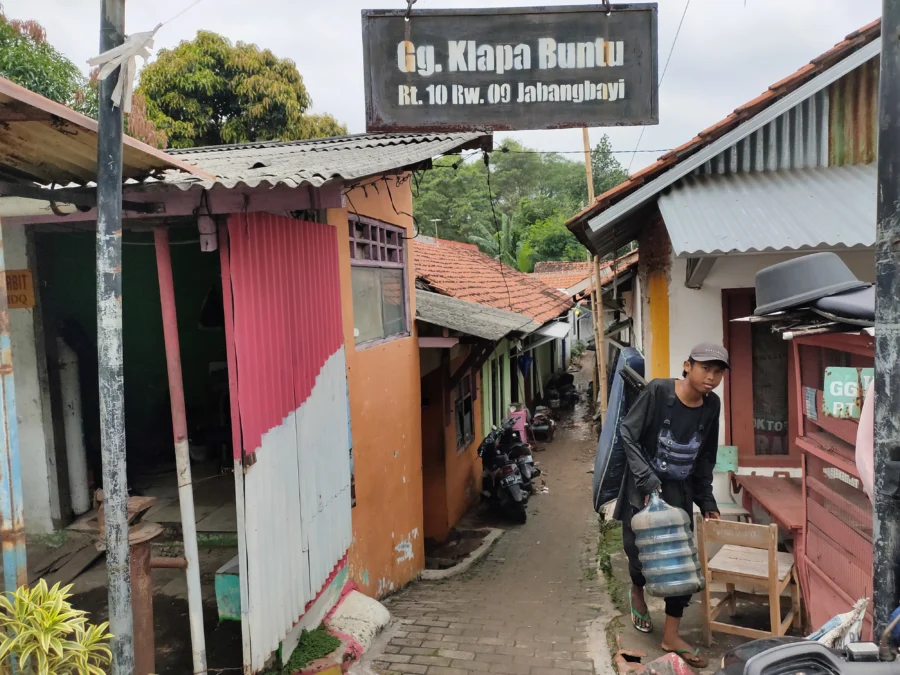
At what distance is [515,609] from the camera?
6.05 metres

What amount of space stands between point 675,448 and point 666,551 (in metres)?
0.69

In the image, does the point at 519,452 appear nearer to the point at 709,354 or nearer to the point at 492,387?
the point at 492,387

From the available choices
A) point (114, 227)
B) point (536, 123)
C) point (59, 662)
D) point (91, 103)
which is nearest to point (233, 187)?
point (114, 227)

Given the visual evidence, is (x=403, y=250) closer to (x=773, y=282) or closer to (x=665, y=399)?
(x=665, y=399)

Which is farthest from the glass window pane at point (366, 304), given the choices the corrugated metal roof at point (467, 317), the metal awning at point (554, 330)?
the metal awning at point (554, 330)

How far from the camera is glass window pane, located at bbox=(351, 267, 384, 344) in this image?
242 inches

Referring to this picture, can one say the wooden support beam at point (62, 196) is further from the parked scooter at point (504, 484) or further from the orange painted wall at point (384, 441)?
the parked scooter at point (504, 484)

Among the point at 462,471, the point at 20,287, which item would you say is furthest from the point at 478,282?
the point at 20,287

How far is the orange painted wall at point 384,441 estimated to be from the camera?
5.89 meters

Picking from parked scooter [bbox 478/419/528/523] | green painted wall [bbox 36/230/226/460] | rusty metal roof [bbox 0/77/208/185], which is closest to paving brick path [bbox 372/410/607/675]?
parked scooter [bbox 478/419/528/523]

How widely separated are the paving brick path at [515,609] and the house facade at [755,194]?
230 centimetres

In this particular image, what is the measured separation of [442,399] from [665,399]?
5.26 metres

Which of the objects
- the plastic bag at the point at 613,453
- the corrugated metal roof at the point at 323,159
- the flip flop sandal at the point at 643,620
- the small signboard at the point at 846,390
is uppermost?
the corrugated metal roof at the point at 323,159

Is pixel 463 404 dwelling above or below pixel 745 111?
below
